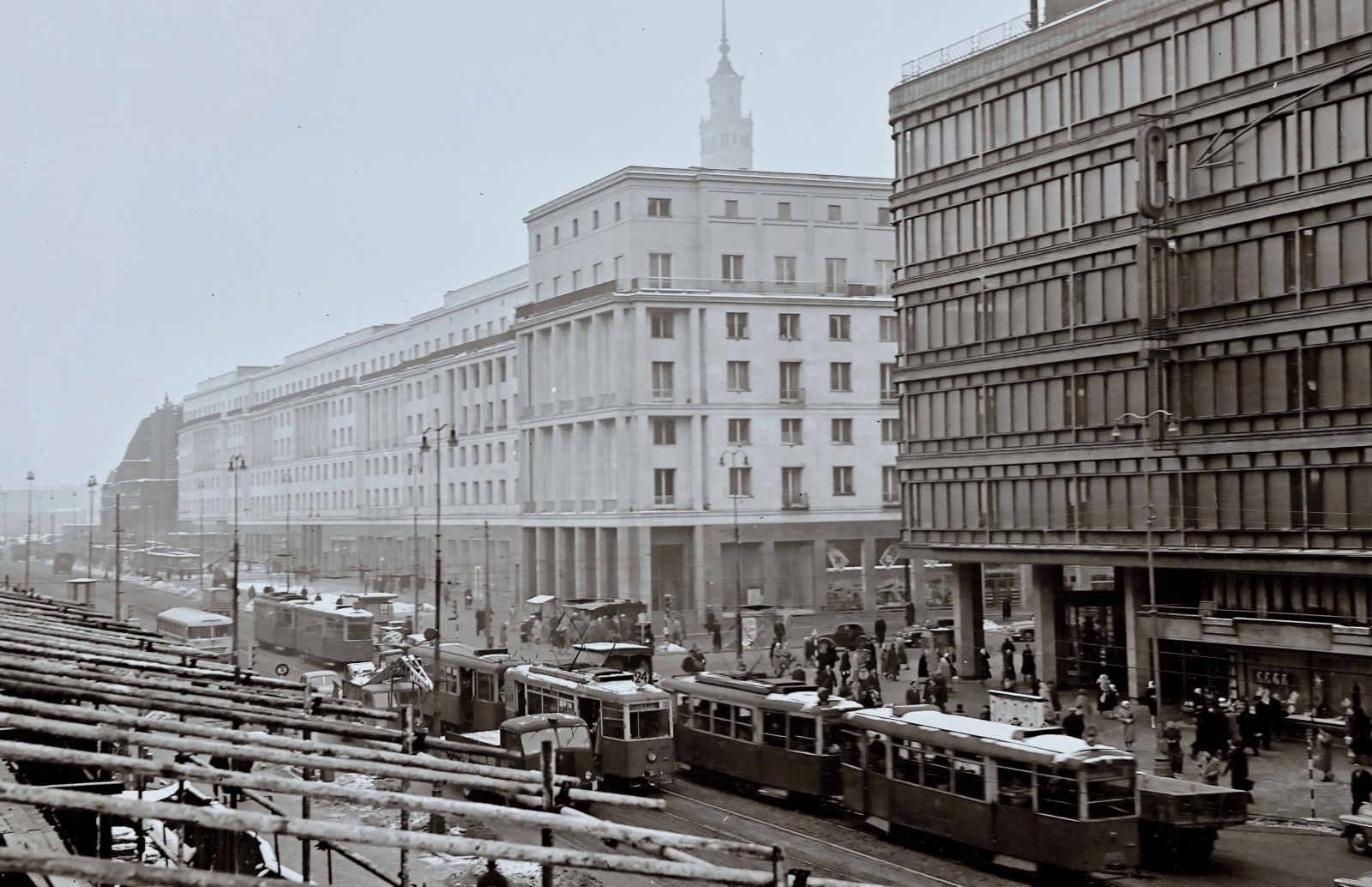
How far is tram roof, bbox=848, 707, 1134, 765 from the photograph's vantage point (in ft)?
76.8

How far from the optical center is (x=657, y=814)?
30250 millimetres

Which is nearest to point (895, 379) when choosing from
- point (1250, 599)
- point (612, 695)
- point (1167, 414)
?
point (1167, 414)

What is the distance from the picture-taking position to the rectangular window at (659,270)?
83.1 meters

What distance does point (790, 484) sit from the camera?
84.4 m

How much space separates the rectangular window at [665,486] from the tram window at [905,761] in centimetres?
5489

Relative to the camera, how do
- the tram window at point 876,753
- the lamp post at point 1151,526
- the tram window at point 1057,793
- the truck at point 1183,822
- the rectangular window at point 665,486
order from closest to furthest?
1. the tram window at point 1057,793
2. the truck at point 1183,822
3. the tram window at point 876,753
4. the lamp post at point 1151,526
5. the rectangular window at point 665,486

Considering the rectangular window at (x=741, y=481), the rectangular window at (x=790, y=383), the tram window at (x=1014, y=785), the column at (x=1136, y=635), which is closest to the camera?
the tram window at (x=1014, y=785)

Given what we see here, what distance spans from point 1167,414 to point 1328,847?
19753 millimetres

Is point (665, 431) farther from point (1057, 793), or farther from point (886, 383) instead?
point (1057, 793)

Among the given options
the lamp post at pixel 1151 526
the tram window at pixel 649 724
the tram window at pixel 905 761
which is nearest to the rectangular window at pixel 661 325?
the lamp post at pixel 1151 526

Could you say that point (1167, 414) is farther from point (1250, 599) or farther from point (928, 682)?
point (928, 682)

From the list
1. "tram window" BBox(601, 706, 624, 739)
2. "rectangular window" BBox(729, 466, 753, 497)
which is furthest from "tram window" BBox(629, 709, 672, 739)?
"rectangular window" BBox(729, 466, 753, 497)

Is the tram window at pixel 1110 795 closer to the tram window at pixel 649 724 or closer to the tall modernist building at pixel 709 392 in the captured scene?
the tram window at pixel 649 724

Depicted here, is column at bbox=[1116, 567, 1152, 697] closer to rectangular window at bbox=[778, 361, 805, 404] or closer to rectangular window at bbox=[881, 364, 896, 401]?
rectangular window at bbox=[778, 361, 805, 404]
